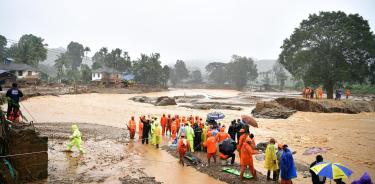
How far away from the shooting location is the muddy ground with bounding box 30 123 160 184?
10.1 m

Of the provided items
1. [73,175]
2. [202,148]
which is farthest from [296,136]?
[73,175]

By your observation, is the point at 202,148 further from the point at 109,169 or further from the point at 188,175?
the point at 109,169

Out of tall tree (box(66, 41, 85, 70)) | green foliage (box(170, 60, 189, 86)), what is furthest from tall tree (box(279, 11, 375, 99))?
tall tree (box(66, 41, 85, 70))

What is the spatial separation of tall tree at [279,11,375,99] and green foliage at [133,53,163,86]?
51451 millimetres

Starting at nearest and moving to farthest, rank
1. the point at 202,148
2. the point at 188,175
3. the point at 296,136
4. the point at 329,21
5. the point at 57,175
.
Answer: the point at 57,175 < the point at 188,175 < the point at 202,148 < the point at 296,136 < the point at 329,21

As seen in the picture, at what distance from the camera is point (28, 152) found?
9.23 meters

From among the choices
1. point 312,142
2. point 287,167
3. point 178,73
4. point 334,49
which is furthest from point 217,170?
point 178,73

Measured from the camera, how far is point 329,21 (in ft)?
121

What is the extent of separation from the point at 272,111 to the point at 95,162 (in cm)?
2157

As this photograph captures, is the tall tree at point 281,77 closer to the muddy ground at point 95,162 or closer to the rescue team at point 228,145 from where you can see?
the rescue team at point 228,145

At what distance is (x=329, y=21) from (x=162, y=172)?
33.5 m

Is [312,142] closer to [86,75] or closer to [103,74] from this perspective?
[86,75]

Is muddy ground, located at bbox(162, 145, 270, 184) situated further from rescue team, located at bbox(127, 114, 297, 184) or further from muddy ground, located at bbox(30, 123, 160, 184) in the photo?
muddy ground, located at bbox(30, 123, 160, 184)

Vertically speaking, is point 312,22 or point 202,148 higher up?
point 312,22
